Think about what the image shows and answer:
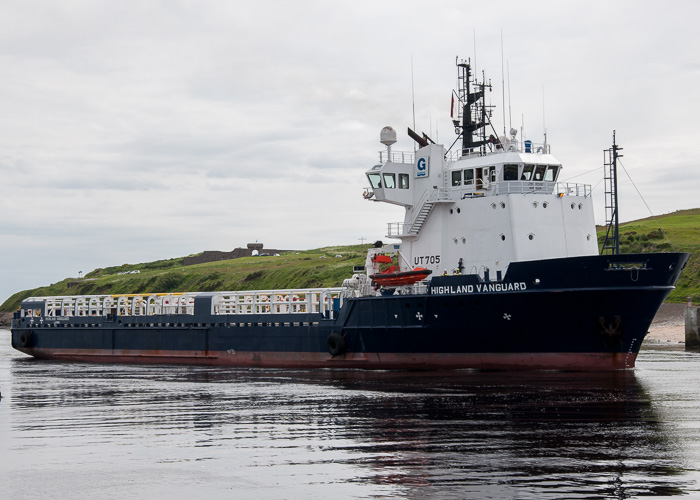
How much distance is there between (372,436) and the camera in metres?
16.5

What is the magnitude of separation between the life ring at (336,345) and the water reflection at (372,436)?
5320mm

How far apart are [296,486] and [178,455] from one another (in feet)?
11.4

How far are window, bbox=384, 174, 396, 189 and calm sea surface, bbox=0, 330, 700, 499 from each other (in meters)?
9.85

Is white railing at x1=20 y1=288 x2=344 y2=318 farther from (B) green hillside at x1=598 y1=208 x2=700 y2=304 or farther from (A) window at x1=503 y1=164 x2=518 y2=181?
(B) green hillside at x1=598 y1=208 x2=700 y2=304

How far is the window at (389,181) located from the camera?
3544cm

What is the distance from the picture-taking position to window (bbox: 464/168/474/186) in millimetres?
33500

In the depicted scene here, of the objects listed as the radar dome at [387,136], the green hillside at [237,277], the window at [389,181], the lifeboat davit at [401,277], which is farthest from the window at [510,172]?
the green hillside at [237,277]

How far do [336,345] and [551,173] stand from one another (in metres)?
11.0

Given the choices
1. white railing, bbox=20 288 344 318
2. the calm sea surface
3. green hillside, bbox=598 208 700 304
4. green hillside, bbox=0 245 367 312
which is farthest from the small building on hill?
the calm sea surface

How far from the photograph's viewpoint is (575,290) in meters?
27.8

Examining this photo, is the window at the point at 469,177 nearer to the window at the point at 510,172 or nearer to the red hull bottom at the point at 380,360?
the window at the point at 510,172

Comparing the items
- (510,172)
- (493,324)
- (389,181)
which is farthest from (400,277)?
(510,172)

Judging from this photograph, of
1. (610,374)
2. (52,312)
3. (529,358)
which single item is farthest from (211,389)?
(52,312)

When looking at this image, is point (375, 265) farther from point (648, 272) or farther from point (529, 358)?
point (648, 272)
